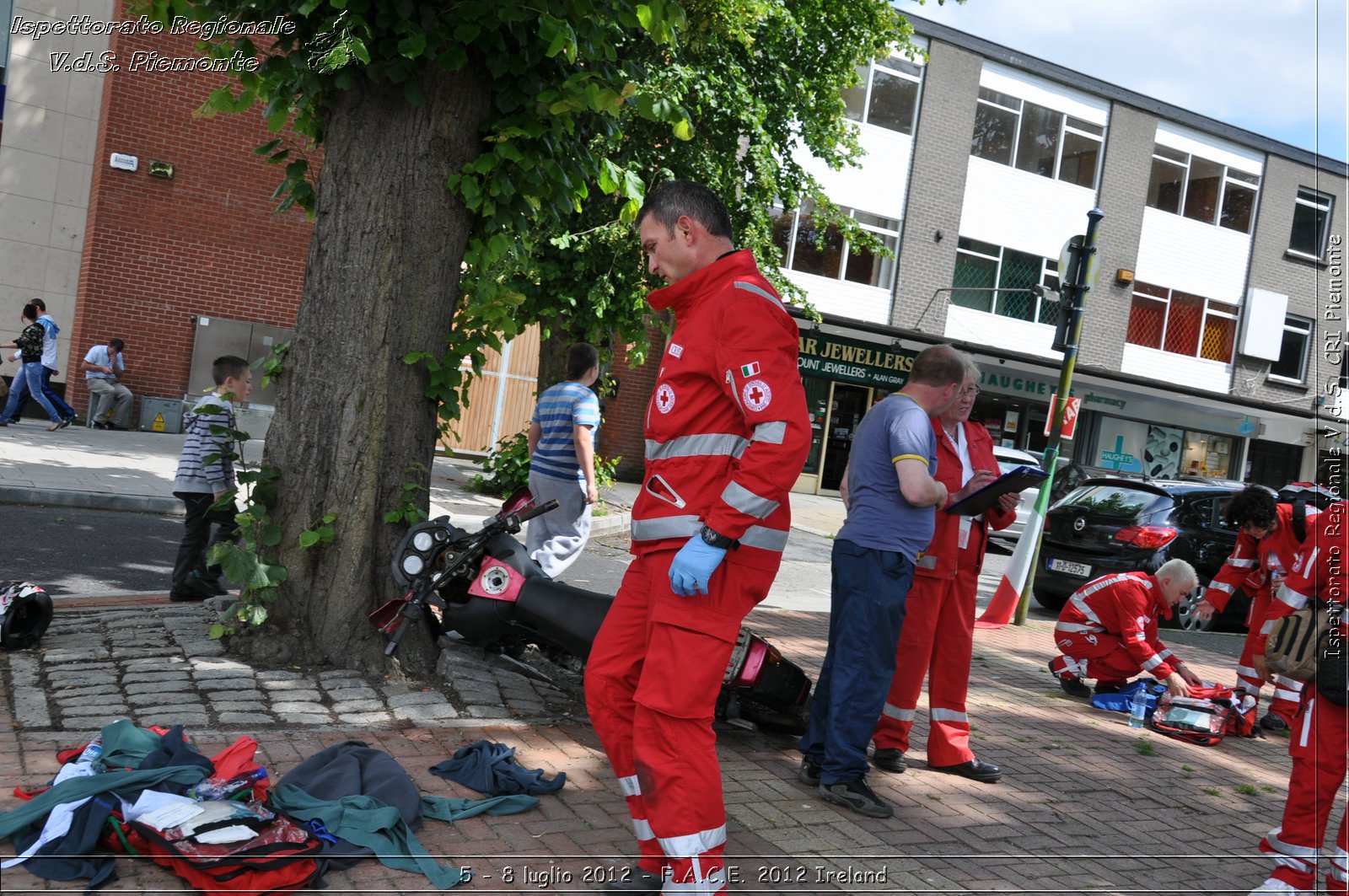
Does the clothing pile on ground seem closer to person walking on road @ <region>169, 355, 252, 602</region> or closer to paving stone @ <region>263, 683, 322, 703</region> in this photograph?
paving stone @ <region>263, 683, 322, 703</region>

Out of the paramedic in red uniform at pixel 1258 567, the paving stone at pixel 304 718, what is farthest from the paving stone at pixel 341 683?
the paramedic in red uniform at pixel 1258 567

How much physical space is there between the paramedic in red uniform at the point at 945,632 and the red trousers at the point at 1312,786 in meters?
1.36

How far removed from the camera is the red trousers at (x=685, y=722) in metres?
3.19

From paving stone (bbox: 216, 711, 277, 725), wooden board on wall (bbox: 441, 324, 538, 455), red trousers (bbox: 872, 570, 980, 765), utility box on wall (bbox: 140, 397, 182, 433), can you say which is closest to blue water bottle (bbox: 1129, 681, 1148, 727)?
red trousers (bbox: 872, 570, 980, 765)

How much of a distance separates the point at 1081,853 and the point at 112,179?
688 inches

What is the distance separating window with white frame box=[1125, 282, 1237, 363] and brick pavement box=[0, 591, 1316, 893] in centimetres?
2462

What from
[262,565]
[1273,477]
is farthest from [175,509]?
[1273,477]

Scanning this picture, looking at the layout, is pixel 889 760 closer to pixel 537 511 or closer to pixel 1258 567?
pixel 537 511

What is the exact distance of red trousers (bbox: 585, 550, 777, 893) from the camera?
3.19 metres

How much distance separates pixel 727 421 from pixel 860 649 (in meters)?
1.53

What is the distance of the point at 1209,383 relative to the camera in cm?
2961

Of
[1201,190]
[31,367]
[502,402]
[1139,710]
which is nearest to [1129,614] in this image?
[1139,710]

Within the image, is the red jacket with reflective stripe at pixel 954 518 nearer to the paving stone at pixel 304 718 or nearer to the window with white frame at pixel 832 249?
the paving stone at pixel 304 718

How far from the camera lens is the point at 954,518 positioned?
5.00m
